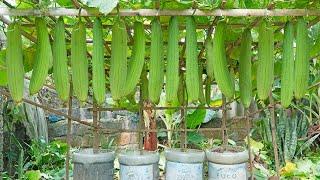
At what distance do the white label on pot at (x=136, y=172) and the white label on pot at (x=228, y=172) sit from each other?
1.02 feet

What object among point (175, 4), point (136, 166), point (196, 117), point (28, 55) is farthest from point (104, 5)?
point (196, 117)

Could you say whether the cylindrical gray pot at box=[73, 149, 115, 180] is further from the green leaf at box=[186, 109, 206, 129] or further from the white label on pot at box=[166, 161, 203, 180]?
the green leaf at box=[186, 109, 206, 129]

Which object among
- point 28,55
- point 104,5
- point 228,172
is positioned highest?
point 104,5

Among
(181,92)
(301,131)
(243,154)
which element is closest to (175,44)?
(243,154)

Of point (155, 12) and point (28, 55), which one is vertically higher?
point (155, 12)

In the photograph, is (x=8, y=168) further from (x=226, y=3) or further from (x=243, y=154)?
(x=226, y=3)

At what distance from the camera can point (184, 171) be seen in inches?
98.1

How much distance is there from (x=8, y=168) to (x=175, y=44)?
5068 millimetres

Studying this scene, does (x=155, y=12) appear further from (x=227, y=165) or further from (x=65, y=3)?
(x=227, y=165)

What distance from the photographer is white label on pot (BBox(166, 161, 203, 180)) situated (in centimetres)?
249

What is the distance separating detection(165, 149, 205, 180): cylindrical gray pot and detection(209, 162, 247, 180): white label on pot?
0.22 feet

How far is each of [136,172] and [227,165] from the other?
1.45 ft

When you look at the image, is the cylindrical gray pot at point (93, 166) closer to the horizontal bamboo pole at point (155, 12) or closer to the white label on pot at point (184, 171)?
the white label on pot at point (184, 171)

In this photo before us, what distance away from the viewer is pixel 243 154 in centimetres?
258
